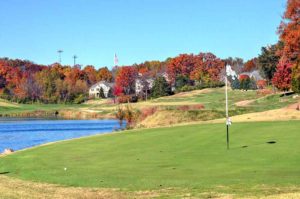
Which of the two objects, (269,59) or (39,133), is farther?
(269,59)

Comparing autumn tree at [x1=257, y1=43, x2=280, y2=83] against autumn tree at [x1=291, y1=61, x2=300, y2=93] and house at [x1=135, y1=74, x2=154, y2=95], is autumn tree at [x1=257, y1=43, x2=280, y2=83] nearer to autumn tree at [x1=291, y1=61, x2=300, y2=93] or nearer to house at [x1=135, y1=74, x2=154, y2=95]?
autumn tree at [x1=291, y1=61, x2=300, y2=93]

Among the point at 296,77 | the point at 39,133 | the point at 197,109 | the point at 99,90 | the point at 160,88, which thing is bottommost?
the point at 39,133

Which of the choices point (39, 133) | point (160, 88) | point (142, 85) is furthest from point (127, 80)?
point (39, 133)

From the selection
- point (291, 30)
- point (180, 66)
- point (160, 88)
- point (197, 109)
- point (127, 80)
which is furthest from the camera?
point (180, 66)

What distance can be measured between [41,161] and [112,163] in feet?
13.4

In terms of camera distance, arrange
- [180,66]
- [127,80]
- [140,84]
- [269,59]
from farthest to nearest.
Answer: [180,66] < [127,80] < [140,84] < [269,59]

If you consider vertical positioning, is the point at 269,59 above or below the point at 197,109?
above

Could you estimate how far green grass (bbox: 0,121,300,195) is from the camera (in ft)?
61.3

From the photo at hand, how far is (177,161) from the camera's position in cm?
2488

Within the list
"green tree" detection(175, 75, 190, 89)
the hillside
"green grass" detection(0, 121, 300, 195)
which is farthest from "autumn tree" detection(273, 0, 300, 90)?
"green tree" detection(175, 75, 190, 89)

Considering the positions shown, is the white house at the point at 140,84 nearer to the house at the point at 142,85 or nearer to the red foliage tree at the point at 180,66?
the house at the point at 142,85

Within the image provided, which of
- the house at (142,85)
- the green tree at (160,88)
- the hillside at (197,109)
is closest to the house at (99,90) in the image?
the house at (142,85)

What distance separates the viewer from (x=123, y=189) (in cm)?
1808

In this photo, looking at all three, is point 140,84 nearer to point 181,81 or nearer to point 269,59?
point 181,81
